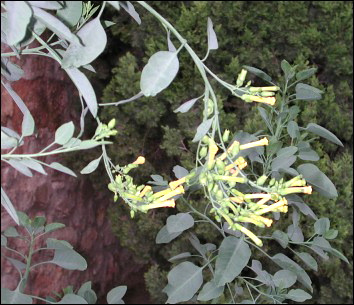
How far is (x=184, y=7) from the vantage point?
2.35 m

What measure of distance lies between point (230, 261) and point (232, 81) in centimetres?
160

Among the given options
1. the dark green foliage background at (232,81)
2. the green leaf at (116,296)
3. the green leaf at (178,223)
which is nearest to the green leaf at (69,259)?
the green leaf at (116,296)

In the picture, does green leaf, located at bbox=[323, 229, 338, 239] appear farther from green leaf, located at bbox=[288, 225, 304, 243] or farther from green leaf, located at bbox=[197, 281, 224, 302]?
green leaf, located at bbox=[197, 281, 224, 302]

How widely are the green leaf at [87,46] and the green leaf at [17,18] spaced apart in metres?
0.07

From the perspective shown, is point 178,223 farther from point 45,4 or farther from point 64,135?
point 45,4

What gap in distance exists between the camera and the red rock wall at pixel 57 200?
2.34 m

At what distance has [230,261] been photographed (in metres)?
0.84

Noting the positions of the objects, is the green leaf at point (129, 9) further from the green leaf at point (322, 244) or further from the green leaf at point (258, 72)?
the green leaf at point (322, 244)

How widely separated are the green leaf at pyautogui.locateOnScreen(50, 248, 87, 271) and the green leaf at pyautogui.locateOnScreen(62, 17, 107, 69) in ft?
1.27

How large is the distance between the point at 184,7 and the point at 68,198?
1004 millimetres

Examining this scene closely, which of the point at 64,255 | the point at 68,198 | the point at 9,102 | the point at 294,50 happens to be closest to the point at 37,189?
the point at 68,198

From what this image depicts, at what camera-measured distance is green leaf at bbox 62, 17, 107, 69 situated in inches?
21.8

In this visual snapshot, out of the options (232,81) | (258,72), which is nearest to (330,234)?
(258,72)

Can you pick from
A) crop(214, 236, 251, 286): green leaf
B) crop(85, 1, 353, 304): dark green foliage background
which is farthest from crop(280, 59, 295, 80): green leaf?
crop(85, 1, 353, 304): dark green foliage background
